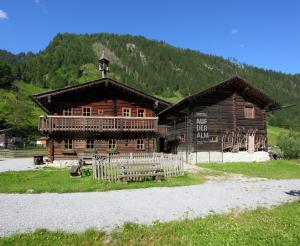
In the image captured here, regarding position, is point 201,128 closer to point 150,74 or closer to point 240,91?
point 240,91

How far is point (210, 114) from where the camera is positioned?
33281mm

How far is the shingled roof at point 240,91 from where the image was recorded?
107 feet

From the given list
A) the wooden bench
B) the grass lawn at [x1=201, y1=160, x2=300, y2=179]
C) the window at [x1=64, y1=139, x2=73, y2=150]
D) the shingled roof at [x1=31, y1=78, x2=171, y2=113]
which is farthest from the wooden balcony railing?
the wooden bench

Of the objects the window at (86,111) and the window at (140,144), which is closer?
the window at (86,111)

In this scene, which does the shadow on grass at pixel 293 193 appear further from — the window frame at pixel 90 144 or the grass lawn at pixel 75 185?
the window frame at pixel 90 144

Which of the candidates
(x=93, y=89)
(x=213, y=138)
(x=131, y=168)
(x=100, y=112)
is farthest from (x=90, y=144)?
(x=131, y=168)

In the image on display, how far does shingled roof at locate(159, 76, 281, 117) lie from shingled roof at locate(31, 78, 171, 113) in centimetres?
250

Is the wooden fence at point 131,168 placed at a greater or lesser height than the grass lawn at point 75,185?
greater

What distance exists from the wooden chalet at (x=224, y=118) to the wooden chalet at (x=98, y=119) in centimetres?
333

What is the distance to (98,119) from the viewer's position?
94.4ft

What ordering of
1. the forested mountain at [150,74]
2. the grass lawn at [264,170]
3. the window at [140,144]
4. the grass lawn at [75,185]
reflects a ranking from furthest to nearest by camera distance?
the forested mountain at [150,74], the window at [140,144], the grass lawn at [264,170], the grass lawn at [75,185]

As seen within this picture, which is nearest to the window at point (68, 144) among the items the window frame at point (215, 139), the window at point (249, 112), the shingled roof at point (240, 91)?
the shingled roof at point (240, 91)

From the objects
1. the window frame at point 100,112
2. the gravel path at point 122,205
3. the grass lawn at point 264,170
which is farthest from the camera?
the window frame at point 100,112

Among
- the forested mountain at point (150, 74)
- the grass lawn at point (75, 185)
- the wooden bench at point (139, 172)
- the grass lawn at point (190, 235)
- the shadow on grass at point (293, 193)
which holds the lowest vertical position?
A: the shadow on grass at point (293, 193)
